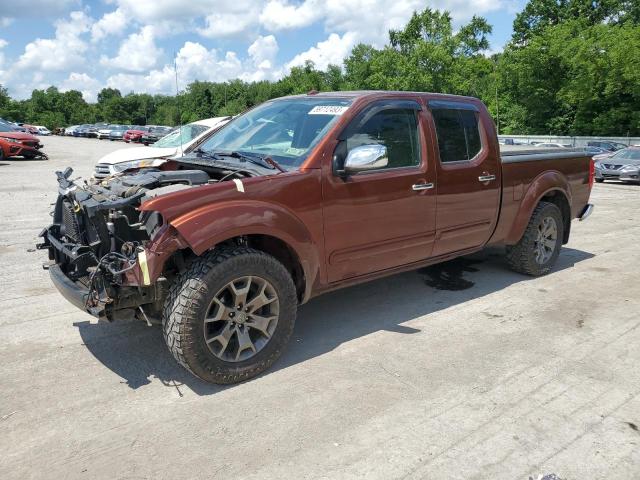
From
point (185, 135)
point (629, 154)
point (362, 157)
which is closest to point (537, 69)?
point (629, 154)

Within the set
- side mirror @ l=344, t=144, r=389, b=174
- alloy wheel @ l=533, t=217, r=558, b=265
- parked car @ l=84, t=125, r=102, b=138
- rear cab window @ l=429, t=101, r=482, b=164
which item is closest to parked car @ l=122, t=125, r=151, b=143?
parked car @ l=84, t=125, r=102, b=138

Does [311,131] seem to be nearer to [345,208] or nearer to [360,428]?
[345,208]

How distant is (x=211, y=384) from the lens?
359 cm

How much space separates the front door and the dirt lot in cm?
65

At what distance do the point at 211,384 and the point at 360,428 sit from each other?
108 cm

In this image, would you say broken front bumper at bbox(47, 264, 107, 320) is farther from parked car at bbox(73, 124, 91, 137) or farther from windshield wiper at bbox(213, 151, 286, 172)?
parked car at bbox(73, 124, 91, 137)

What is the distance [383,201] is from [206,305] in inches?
65.4

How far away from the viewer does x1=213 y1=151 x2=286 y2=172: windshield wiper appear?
388 cm

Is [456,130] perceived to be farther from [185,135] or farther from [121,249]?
[185,135]

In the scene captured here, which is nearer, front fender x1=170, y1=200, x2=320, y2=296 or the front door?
front fender x1=170, y1=200, x2=320, y2=296

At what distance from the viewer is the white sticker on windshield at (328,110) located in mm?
4189

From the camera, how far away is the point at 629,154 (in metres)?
20.2

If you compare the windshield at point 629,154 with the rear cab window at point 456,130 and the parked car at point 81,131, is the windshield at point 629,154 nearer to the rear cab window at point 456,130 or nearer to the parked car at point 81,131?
the rear cab window at point 456,130

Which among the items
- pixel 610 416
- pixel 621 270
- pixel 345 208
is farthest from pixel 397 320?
pixel 621 270
